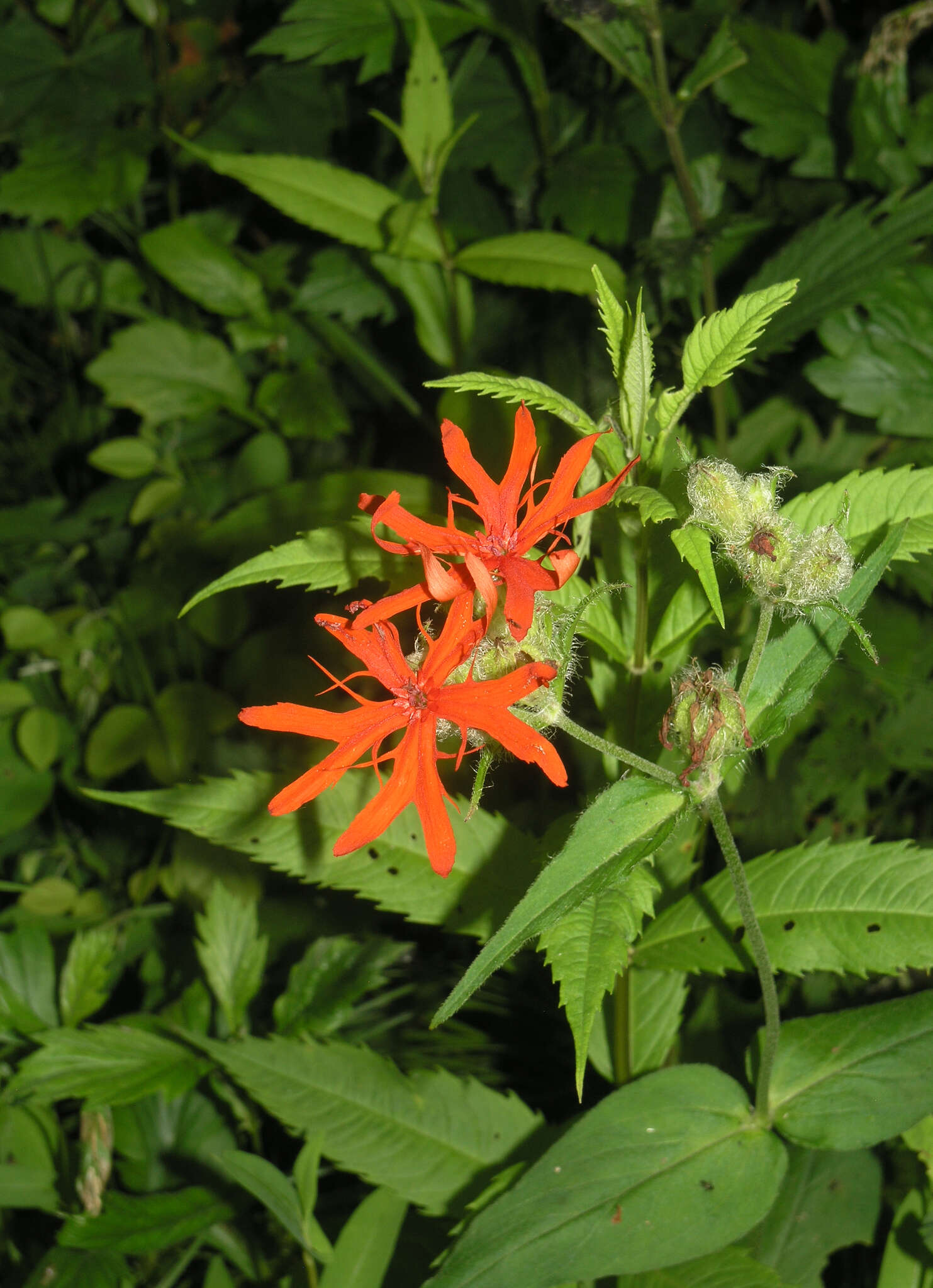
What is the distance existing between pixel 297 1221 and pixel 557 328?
66.4 inches

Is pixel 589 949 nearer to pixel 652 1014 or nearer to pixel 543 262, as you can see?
pixel 652 1014

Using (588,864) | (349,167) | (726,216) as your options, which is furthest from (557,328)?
(588,864)

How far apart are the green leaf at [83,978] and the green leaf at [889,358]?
1.65 m

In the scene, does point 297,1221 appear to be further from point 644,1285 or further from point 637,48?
point 637,48

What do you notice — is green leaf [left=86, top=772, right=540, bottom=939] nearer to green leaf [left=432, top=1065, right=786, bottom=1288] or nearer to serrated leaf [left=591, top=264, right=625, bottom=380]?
green leaf [left=432, top=1065, right=786, bottom=1288]

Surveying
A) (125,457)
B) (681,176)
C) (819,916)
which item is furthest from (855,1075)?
(125,457)

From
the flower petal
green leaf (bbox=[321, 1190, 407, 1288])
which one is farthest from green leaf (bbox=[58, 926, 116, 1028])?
the flower petal

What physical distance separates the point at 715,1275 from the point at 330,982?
28.7 inches

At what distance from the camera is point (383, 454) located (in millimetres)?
2541

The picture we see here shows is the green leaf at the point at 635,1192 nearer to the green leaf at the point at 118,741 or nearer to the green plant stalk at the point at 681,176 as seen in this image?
the green plant stalk at the point at 681,176

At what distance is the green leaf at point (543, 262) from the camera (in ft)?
5.46

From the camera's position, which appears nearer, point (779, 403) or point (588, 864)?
point (588, 864)

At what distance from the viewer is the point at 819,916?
1.24 m

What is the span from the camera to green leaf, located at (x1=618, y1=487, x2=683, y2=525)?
2.91 ft
